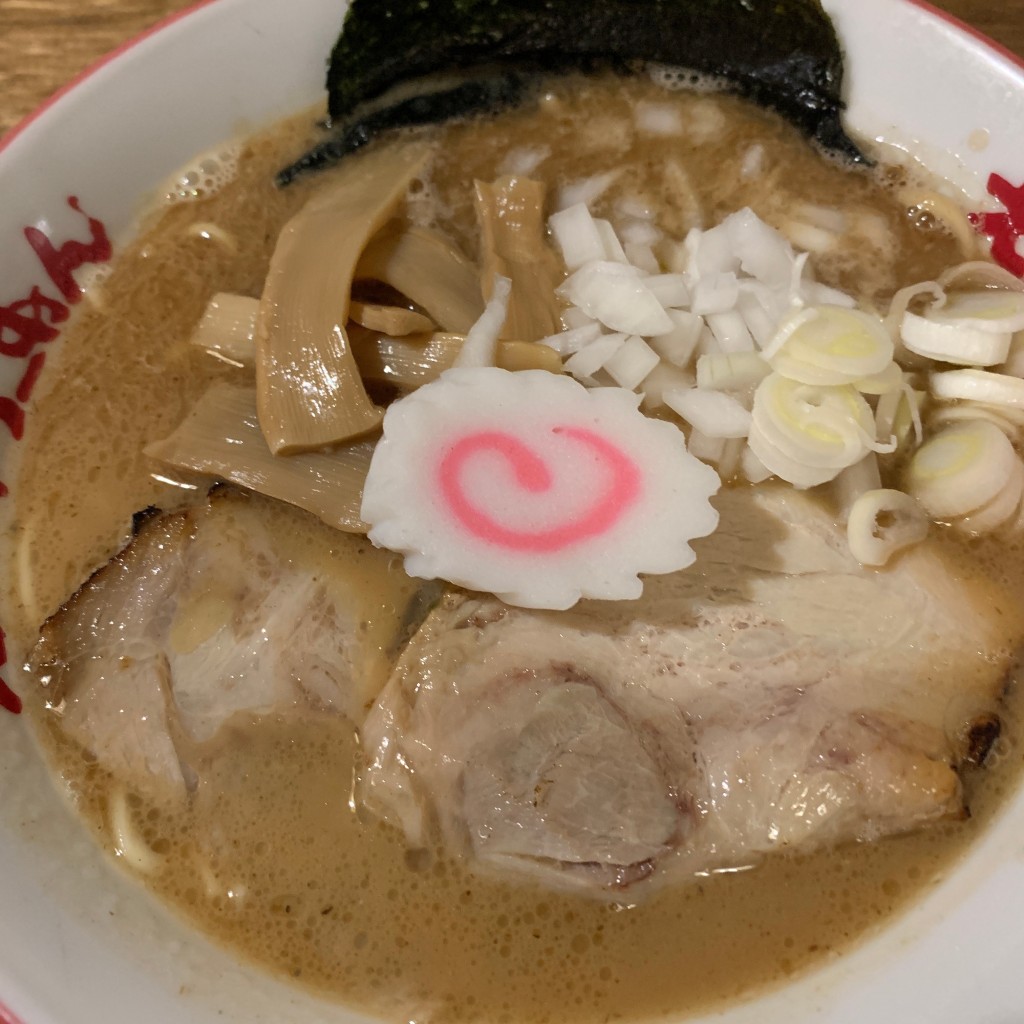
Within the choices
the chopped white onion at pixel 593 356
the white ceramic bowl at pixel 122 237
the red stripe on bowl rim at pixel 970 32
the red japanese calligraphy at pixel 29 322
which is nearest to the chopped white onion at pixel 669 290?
the chopped white onion at pixel 593 356

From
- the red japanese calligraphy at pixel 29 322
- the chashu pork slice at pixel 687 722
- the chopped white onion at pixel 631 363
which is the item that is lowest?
the chashu pork slice at pixel 687 722

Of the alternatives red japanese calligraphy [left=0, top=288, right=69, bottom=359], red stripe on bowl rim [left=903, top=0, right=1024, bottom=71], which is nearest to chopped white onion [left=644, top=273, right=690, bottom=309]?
red stripe on bowl rim [left=903, top=0, right=1024, bottom=71]

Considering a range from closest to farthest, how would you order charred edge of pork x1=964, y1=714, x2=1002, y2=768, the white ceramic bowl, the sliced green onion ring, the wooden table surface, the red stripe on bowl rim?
the white ceramic bowl → charred edge of pork x1=964, y1=714, x2=1002, y2=768 → the sliced green onion ring → the red stripe on bowl rim → the wooden table surface

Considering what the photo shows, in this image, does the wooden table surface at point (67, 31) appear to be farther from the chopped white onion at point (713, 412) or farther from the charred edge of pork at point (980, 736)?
the charred edge of pork at point (980, 736)

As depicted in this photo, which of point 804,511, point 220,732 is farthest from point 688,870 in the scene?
point 220,732

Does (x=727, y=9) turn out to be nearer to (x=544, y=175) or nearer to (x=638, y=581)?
(x=544, y=175)

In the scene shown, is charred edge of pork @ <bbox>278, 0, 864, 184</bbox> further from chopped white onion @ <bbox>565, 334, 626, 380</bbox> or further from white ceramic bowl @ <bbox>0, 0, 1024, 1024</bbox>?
chopped white onion @ <bbox>565, 334, 626, 380</bbox>
